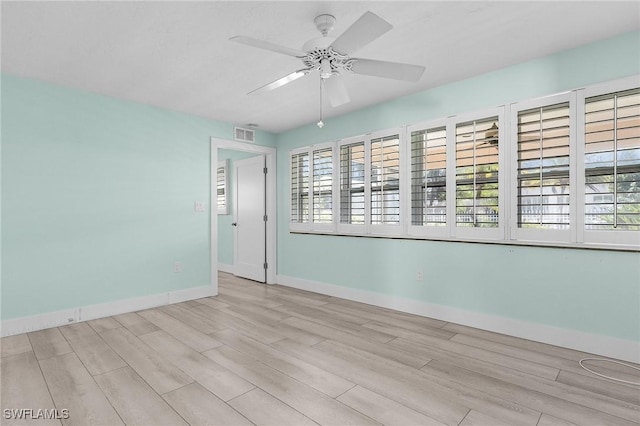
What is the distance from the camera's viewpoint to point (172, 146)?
167 inches

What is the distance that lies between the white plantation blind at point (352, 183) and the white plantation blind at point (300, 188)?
2.24 ft

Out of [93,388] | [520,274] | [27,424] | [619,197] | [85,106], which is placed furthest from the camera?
[85,106]

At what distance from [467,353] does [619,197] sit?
1.66m

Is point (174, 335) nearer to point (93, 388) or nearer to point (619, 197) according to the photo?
point (93, 388)

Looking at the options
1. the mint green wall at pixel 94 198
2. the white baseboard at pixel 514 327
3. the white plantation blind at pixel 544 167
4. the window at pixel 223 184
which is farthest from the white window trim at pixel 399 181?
the window at pixel 223 184

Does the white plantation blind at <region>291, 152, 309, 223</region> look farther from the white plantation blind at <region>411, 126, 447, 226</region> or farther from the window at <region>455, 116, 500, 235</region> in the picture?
the window at <region>455, 116, 500, 235</region>

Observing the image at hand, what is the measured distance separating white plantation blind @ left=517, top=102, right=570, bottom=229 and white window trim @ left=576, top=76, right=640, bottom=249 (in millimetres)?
81

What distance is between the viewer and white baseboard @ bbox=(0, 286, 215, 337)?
3125 mm

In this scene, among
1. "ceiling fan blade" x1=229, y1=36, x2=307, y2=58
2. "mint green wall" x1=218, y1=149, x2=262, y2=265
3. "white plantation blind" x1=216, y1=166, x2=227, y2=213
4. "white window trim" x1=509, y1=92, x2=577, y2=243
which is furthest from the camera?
"white plantation blind" x1=216, y1=166, x2=227, y2=213

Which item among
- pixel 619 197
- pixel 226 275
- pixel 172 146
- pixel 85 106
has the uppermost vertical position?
pixel 85 106

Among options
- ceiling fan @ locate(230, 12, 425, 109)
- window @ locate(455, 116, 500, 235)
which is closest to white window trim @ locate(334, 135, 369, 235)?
window @ locate(455, 116, 500, 235)

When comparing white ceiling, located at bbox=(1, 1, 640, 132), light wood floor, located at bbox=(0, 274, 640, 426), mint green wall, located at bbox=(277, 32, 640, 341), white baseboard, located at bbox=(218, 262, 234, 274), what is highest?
white ceiling, located at bbox=(1, 1, 640, 132)

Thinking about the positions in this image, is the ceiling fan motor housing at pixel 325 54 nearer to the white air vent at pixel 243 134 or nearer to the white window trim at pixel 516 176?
the white window trim at pixel 516 176

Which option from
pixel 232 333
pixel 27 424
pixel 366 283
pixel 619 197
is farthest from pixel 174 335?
pixel 619 197
